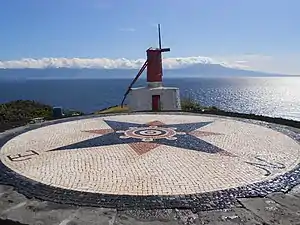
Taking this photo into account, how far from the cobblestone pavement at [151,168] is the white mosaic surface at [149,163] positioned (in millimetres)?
13

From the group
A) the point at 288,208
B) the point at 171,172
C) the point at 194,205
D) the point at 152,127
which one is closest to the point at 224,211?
the point at 194,205

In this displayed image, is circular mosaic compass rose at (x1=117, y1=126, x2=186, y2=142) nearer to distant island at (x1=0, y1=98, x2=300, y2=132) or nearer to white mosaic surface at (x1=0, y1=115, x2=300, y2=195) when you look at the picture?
white mosaic surface at (x1=0, y1=115, x2=300, y2=195)

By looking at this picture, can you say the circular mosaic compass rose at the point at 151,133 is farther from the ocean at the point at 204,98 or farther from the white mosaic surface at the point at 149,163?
the ocean at the point at 204,98

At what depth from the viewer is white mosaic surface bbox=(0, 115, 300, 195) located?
4164 millimetres

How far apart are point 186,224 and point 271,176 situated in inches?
74.2

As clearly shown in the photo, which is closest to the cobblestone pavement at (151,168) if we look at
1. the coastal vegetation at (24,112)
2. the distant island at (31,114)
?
the distant island at (31,114)

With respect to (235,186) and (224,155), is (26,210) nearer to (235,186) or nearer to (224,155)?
(235,186)

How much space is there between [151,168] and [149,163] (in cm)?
25

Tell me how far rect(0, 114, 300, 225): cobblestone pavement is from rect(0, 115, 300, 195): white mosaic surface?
0.01m

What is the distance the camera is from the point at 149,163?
199 inches

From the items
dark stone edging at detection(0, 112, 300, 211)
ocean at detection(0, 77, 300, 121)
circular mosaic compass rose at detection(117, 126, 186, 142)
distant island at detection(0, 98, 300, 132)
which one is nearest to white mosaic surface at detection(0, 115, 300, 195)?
dark stone edging at detection(0, 112, 300, 211)

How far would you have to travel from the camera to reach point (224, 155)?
547 centimetres

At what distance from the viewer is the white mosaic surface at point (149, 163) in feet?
13.7

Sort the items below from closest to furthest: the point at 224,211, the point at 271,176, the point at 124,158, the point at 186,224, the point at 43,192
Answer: the point at 186,224 < the point at 224,211 < the point at 43,192 < the point at 271,176 < the point at 124,158
